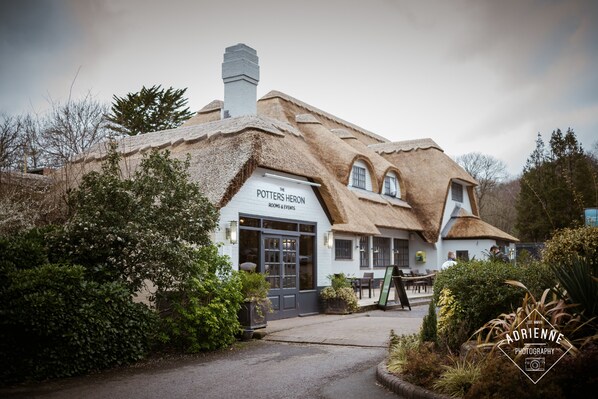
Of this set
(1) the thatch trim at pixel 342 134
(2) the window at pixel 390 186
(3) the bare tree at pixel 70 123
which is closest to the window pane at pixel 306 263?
(2) the window at pixel 390 186

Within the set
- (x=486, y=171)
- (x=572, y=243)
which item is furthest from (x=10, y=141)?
(x=486, y=171)

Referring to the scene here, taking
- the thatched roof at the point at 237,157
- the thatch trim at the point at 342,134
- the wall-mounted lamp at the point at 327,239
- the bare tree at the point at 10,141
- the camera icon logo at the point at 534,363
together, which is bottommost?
the camera icon logo at the point at 534,363

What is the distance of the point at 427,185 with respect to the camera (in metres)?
29.8

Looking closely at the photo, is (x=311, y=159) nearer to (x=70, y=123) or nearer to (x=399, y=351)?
(x=399, y=351)

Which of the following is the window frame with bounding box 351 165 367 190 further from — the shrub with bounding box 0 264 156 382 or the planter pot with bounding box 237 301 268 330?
the shrub with bounding box 0 264 156 382

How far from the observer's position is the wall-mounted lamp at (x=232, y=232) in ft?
44.2

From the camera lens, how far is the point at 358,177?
25.0 m

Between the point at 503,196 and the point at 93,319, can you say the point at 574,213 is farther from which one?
the point at 93,319

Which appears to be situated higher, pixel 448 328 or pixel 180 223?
pixel 180 223

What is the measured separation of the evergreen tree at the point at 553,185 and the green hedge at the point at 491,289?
87.6 ft

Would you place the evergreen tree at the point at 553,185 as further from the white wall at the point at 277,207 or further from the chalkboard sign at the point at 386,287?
the white wall at the point at 277,207

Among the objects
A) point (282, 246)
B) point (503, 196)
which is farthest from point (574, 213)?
point (282, 246)

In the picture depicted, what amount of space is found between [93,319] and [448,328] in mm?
5635

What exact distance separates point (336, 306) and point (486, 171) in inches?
1632
